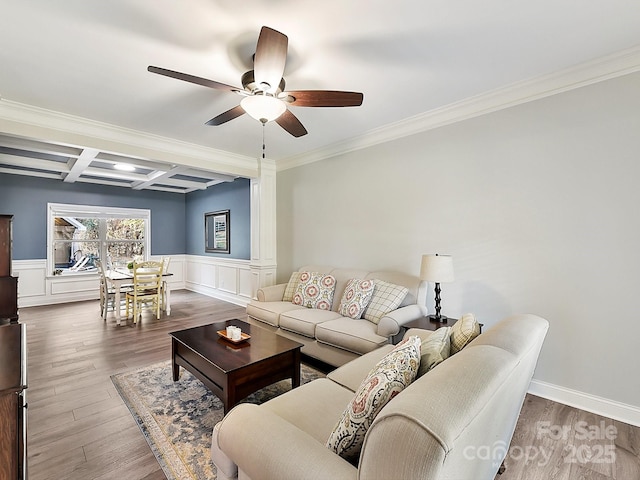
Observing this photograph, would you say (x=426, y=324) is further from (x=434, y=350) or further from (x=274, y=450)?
(x=274, y=450)

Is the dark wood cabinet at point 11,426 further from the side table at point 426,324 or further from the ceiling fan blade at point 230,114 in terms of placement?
the side table at point 426,324

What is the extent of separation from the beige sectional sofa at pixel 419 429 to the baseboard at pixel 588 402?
58.4 inches

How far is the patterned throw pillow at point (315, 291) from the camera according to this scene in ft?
11.5

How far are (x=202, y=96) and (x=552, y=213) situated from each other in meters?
3.22

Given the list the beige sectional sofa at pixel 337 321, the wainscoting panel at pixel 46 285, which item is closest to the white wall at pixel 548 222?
the beige sectional sofa at pixel 337 321

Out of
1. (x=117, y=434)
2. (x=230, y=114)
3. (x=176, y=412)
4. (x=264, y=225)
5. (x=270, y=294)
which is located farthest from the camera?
(x=264, y=225)

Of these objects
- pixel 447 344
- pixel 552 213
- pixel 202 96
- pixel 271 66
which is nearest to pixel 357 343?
pixel 447 344

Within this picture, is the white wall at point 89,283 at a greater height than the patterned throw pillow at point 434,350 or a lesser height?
lesser

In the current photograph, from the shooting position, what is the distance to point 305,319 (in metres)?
3.07

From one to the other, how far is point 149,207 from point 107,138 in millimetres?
4124

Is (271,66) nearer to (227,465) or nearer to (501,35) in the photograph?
(501,35)

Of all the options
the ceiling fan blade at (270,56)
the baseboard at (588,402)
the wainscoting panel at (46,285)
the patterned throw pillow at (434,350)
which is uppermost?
the ceiling fan blade at (270,56)

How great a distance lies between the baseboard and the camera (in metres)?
2.16

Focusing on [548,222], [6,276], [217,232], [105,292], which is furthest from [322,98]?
[217,232]
